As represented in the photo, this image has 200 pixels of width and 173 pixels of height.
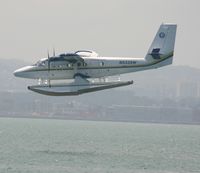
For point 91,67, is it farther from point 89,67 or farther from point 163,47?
point 163,47

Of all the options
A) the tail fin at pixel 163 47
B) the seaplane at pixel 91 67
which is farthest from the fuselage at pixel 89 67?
the tail fin at pixel 163 47

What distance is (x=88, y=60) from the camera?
86250 millimetres

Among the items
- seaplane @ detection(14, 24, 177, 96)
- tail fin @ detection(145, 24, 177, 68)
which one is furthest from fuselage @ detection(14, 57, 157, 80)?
tail fin @ detection(145, 24, 177, 68)

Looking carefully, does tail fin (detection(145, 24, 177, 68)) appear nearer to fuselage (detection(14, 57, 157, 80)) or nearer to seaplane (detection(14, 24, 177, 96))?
seaplane (detection(14, 24, 177, 96))

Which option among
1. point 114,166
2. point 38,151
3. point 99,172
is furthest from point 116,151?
point 99,172

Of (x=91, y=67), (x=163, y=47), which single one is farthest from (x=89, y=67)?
(x=163, y=47)

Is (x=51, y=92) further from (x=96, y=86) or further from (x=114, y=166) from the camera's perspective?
(x=114, y=166)

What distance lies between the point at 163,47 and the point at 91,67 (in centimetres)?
729

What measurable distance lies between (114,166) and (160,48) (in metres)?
22.0

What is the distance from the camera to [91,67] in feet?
282

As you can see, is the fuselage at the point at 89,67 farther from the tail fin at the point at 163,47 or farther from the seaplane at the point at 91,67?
the tail fin at the point at 163,47

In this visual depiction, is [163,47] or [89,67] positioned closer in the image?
[163,47]

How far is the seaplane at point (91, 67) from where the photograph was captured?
84425 mm

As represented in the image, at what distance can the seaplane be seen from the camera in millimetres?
84425
